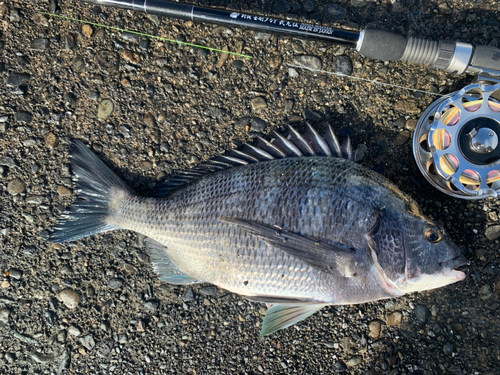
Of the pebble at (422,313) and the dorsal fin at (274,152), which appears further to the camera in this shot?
the pebble at (422,313)

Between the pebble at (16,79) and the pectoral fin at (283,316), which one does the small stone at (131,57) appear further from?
the pectoral fin at (283,316)

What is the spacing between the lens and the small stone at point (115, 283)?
2.69 m

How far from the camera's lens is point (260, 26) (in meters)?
2.44

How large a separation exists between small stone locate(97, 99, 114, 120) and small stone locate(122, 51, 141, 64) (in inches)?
14.3

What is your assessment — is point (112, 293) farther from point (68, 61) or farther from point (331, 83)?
point (331, 83)

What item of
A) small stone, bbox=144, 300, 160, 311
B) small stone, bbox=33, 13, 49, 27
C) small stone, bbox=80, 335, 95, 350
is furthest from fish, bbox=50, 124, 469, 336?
small stone, bbox=33, 13, 49, 27

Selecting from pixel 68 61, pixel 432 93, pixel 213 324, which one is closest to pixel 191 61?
pixel 68 61

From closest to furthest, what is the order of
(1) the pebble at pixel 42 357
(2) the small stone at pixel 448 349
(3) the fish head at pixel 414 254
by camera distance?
(3) the fish head at pixel 414 254
(2) the small stone at pixel 448 349
(1) the pebble at pixel 42 357

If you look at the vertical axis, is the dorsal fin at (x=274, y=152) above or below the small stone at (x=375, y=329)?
above

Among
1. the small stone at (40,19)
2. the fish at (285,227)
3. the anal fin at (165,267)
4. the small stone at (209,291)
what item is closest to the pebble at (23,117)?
the fish at (285,227)

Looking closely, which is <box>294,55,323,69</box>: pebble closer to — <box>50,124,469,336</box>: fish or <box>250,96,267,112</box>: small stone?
<box>250,96,267,112</box>: small stone

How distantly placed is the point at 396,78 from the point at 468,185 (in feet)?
3.16

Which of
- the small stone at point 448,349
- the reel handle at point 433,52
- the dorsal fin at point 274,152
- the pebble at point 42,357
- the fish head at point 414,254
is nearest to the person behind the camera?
the fish head at point 414,254

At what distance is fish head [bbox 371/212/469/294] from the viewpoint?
7.02ft
